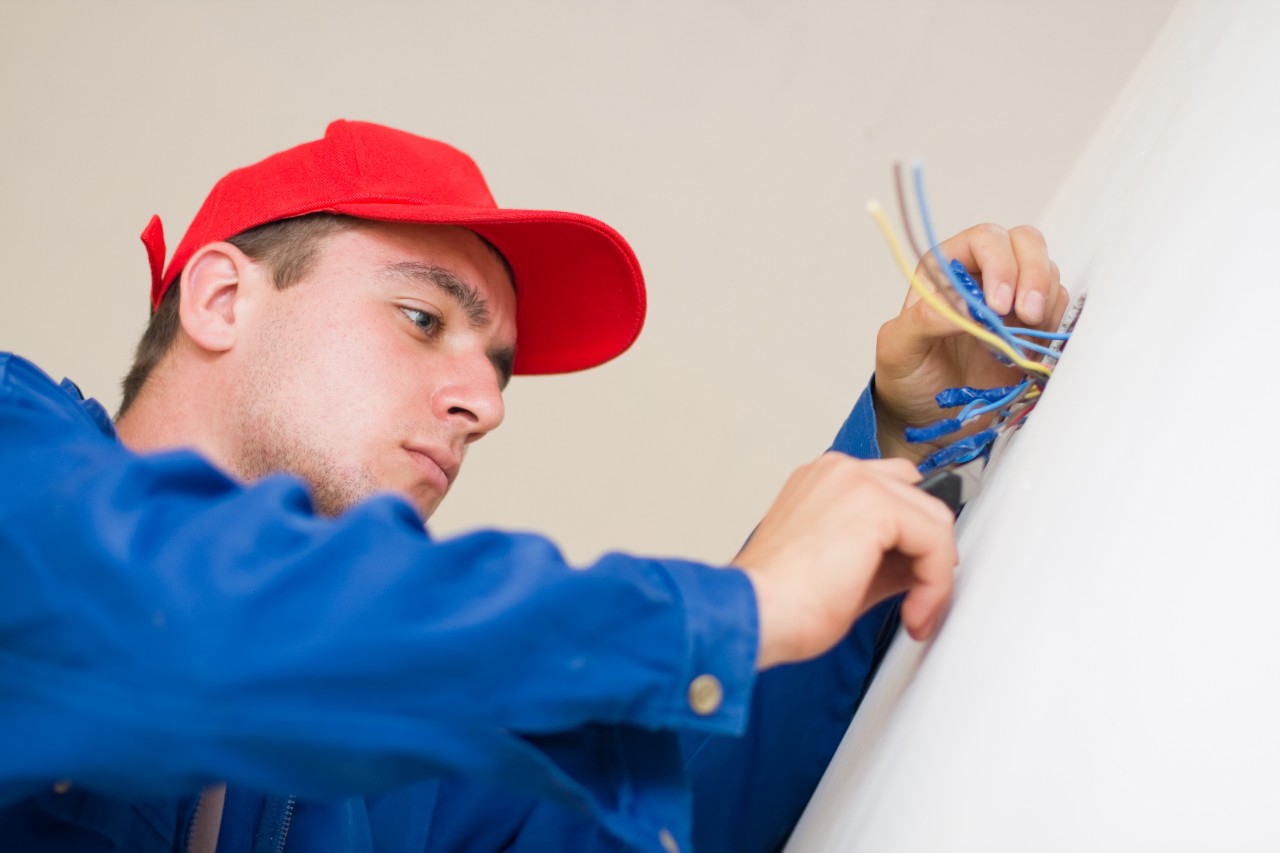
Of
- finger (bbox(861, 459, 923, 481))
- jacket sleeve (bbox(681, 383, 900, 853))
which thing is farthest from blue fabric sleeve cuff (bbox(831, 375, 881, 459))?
finger (bbox(861, 459, 923, 481))

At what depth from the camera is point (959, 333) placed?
0.94 metres

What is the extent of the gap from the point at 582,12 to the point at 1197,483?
169 centimetres

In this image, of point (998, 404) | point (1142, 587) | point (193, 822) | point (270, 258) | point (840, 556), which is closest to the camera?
point (1142, 587)

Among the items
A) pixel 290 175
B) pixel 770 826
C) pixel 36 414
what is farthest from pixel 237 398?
pixel 770 826

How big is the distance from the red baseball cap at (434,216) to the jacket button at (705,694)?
661mm

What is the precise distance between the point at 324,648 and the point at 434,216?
0.67 m

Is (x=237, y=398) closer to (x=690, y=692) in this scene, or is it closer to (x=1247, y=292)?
(x=690, y=692)

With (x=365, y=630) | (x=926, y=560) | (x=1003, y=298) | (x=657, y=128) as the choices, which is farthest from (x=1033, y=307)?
(x=657, y=128)

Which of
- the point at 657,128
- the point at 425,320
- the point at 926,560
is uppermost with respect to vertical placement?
the point at 657,128

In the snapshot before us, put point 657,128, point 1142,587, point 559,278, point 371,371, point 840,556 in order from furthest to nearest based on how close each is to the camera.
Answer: point 657,128, point 559,278, point 371,371, point 840,556, point 1142,587

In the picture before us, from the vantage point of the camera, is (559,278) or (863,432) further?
(559,278)

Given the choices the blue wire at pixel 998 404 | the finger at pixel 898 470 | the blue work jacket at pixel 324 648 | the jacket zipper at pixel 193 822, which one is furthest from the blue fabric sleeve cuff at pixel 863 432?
the jacket zipper at pixel 193 822

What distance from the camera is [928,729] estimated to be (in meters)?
0.56

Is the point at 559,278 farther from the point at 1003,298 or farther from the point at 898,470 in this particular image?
the point at 898,470
